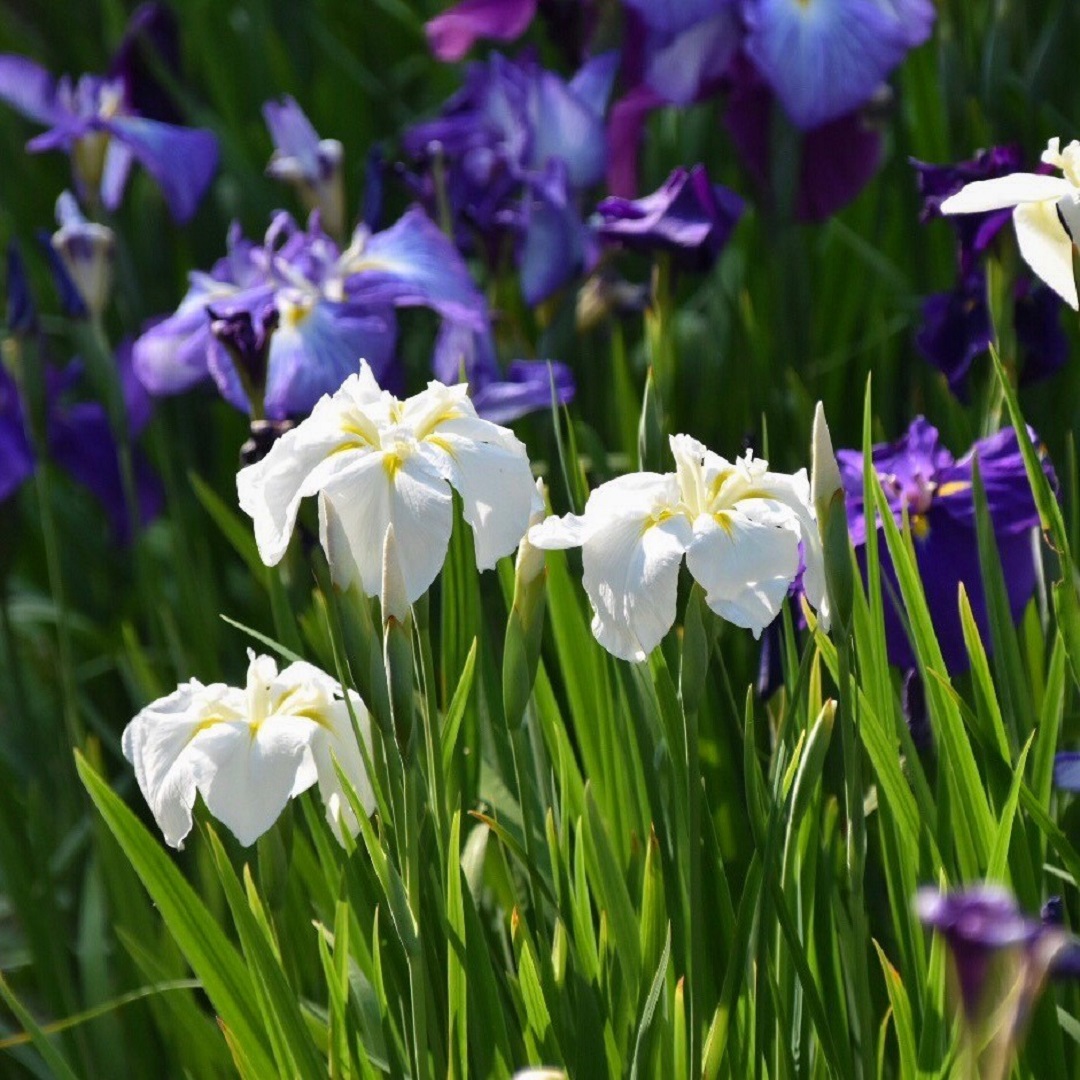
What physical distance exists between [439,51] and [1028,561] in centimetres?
120

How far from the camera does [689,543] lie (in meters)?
0.73

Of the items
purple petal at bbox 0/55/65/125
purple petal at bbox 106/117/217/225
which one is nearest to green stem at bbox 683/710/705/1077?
purple petal at bbox 106/117/217/225

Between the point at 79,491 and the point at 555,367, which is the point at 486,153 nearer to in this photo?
the point at 555,367

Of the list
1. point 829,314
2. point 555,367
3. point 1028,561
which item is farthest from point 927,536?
point 829,314

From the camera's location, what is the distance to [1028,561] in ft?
3.77

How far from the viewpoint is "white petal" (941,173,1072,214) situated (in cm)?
89

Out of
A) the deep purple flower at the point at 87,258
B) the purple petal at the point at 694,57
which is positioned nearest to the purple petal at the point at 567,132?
the purple petal at the point at 694,57

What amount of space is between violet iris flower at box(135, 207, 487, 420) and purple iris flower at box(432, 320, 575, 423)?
0.11 feet

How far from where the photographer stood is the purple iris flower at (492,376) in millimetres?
1476

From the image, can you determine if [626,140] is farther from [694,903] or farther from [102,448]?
[694,903]

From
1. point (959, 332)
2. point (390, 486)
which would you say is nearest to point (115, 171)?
point (959, 332)

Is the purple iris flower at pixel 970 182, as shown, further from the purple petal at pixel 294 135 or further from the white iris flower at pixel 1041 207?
the purple petal at pixel 294 135

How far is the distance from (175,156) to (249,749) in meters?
1.26

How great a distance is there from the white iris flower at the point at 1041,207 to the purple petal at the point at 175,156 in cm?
123
